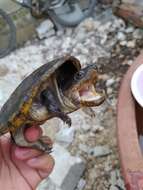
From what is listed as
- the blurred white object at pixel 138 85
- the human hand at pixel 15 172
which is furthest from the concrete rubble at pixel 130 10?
the human hand at pixel 15 172

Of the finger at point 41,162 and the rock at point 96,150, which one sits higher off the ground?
the finger at point 41,162

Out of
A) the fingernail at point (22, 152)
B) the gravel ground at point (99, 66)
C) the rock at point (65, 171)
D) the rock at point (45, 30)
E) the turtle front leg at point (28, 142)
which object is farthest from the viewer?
the rock at point (45, 30)

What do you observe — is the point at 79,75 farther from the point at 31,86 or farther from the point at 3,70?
the point at 3,70

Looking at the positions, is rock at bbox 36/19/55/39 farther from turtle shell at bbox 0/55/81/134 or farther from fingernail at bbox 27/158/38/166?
turtle shell at bbox 0/55/81/134

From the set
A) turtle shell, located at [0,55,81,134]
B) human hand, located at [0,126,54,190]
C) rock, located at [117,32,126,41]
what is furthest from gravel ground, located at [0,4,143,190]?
turtle shell, located at [0,55,81,134]

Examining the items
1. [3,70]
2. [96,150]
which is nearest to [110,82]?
[96,150]

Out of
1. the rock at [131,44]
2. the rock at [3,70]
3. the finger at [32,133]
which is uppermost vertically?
the finger at [32,133]

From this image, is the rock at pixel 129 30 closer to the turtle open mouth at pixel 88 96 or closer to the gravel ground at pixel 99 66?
the gravel ground at pixel 99 66
